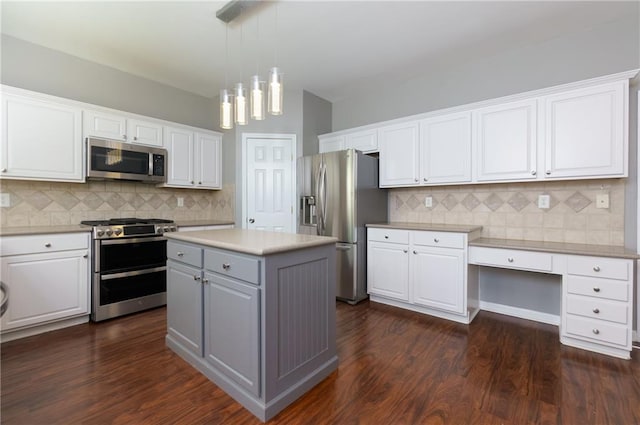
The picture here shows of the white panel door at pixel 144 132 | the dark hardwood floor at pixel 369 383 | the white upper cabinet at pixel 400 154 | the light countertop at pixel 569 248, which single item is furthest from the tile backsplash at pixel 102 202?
the light countertop at pixel 569 248

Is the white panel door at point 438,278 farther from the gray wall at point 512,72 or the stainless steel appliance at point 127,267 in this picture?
the stainless steel appliance at point 127,267

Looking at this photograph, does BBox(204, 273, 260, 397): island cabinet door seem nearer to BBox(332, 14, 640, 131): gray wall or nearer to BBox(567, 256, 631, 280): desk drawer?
BBox(567, 256, 631, 280): desk drawer

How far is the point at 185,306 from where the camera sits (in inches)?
83.7

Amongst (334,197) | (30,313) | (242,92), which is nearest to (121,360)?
(30,313)

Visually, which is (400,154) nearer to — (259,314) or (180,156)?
(259,314)

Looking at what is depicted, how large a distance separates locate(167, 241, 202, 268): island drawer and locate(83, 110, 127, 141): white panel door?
1.74m

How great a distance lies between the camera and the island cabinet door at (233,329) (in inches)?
63.0

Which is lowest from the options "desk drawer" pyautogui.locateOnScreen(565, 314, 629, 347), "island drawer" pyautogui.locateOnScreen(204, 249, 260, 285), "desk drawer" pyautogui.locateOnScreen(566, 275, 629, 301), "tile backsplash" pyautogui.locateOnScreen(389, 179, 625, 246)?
"desk drawer" pyautogui.locateOnScreen(565, 314, 629, 347)

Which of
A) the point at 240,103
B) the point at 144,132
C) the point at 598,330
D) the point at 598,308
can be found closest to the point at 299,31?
the point at 240,103

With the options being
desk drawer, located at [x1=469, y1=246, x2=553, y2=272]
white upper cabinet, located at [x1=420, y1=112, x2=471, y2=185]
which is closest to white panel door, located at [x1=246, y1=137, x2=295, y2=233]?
white upper cabinet, located at [x1=420, y1=112, x2=471, y2=185]

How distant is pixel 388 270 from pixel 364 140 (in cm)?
162

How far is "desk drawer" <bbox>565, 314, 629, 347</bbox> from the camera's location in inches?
84.4

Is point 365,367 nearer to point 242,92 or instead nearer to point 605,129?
point 242,92

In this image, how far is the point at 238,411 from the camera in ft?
5.32
